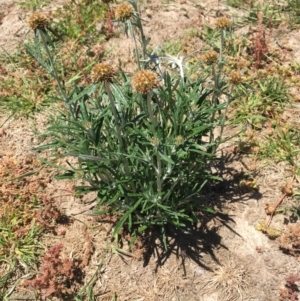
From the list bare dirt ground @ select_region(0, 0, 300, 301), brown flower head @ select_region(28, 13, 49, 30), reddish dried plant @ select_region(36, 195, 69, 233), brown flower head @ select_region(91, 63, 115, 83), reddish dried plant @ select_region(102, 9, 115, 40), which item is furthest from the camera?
reddish dried plant @ select_region(102, 9, 115, 40)

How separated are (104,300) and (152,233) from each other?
0.59 metres

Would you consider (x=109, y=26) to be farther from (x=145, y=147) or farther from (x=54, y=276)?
(x=54, y=276)

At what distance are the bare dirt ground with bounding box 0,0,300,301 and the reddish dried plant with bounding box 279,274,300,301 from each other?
2.2 inches

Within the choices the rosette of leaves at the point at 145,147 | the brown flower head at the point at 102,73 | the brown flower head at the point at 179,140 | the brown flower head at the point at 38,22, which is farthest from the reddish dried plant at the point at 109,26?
the brown flower head at the point at 102,73

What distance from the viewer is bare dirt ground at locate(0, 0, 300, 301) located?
109 inches

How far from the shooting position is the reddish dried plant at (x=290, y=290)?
2.64m

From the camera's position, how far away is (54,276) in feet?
8.92

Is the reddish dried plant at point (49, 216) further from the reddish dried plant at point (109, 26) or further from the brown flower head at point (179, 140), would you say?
the reddish dried plant at point (109, 26)

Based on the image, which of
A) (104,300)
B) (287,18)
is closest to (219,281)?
(104,300)

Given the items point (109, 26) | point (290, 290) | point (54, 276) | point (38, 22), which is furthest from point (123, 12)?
point (109, 26)

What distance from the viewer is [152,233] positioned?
2.99 meters

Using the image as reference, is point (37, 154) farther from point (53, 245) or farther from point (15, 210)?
point (53, 245)

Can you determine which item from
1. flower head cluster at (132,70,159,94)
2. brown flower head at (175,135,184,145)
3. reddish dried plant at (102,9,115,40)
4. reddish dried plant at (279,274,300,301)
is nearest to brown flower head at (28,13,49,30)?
flower head cluster at (132,70,159,94)

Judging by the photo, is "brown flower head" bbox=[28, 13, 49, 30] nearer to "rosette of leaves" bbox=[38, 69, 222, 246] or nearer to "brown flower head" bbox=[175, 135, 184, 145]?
"rosette of leaves" bbox=[38, 69, 222, 246]
